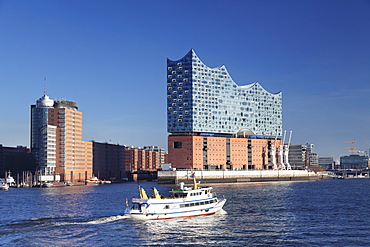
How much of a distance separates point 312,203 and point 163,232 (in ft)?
160

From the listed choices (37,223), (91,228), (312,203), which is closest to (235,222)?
(91,228)

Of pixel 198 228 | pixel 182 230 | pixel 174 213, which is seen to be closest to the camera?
pixel 182 230

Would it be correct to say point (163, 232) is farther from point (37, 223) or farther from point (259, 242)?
point (37, 223)

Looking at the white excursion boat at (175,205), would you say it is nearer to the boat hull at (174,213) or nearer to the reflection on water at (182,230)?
the boat hull at (174,213)

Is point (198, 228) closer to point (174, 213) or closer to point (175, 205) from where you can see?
point (174, 213)

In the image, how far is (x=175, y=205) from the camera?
254 feet

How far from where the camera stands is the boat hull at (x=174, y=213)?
245ft

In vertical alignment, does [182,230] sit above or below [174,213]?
below

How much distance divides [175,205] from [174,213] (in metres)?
1.22

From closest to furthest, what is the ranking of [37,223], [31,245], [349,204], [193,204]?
[31,245] < [37,223] < [193,204] < [349,204]

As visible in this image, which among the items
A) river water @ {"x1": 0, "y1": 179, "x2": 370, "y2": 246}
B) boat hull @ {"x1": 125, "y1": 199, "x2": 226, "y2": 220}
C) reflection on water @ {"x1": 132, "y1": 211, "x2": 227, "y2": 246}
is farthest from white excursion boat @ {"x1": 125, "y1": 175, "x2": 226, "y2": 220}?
river water @ {"x1": 0, "y1": 179, "x2": 370, "y2": 246}

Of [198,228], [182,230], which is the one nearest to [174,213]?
[198,228]

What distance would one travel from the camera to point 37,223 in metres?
73.1

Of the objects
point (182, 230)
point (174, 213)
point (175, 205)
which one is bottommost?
point (182, 230)
